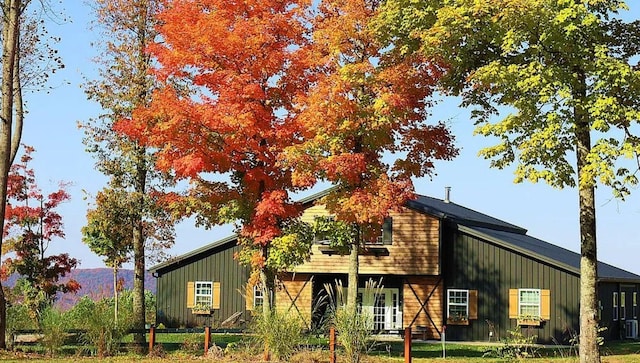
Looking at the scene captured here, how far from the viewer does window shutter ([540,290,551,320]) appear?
30.4 metres

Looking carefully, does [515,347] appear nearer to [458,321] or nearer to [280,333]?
[280,333]

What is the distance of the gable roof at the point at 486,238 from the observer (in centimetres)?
3097

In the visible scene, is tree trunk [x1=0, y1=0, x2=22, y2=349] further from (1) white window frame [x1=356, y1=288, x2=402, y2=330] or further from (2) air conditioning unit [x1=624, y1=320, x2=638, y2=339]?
(2) air conditioning unit [x1=624, y1=320, x2=638, y2=339]

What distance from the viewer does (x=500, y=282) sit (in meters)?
31.4

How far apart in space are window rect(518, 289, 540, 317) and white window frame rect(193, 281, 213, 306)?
11.9 meters

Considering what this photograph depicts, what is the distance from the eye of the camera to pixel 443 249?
106 ft

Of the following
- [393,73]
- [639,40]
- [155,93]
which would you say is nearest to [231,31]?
[155,93]

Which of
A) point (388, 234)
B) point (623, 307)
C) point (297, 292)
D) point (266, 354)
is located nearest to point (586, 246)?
point (266, 354)

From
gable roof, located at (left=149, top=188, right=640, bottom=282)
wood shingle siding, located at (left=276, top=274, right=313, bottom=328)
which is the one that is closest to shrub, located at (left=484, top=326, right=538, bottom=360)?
gable roof, located at (left=149, top=188, right=640, bottom=282)

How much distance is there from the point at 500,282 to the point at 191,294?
12003 millimetres

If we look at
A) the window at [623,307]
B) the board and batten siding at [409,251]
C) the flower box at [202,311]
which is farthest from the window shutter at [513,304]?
the flower box at [202,311]

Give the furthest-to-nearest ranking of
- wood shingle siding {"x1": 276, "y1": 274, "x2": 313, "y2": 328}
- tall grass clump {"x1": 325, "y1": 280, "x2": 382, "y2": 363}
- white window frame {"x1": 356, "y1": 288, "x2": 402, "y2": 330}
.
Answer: wood shingle siding {"x1": 276, "y1": 274, "x2": 313, "y2": 328} < white window frame {"x1": 356, "y1": 288, "x2": 402, "y2": 330} < tall grass clump {"x1": 325, "y1": 280, "x2": 382, "y2": 363}

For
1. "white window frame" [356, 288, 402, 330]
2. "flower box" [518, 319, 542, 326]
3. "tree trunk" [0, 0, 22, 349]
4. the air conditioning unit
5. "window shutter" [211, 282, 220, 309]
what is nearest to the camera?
"tree trunk" [0, 0, 22, 349]

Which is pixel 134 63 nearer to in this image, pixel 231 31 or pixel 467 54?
pixel 231 31
